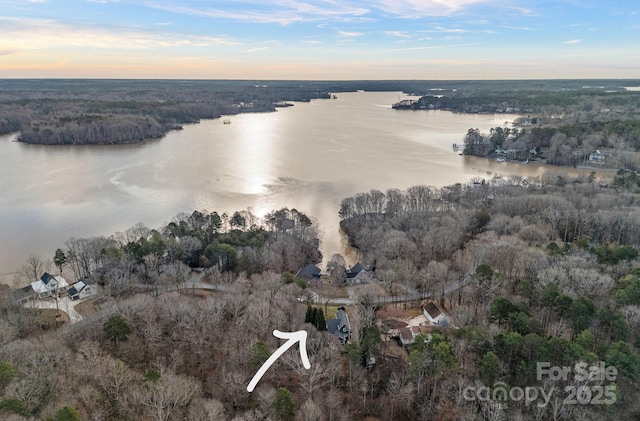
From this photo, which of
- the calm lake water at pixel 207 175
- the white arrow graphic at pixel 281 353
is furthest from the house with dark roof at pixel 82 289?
the white arrow graphic at pixel 281 353

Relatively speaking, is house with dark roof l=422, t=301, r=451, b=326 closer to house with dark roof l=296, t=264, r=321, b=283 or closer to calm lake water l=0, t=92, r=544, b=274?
house with dark roof l=296, t=264, r=321, b=283

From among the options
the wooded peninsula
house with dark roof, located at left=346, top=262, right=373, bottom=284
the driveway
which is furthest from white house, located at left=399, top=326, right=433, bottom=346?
the driveway

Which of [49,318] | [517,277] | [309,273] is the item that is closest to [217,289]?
[309,273]

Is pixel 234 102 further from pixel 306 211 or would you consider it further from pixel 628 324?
pixel 628 324

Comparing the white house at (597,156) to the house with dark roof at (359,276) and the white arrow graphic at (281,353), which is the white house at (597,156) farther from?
the white arrow graphic at (281,353)

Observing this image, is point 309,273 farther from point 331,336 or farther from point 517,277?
point 517,277

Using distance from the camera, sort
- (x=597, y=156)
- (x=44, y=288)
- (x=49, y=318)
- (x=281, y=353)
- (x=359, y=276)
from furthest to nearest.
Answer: (x=597, y=156) < (x=359, y=276) < (x=44, y=288) < (x=49, y=318) < (x=281, y=353)
